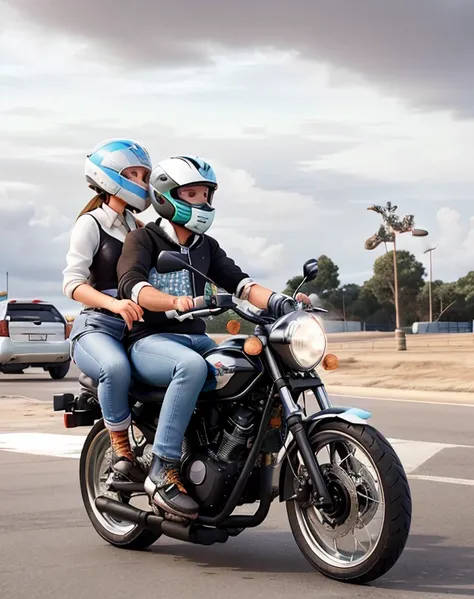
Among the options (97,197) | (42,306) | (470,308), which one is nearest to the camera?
(97,197)

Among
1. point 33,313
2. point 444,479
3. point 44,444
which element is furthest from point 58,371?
point 444,479

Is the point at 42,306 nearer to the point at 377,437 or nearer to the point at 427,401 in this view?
the point at 427,401

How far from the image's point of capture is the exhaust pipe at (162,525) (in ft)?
20.1

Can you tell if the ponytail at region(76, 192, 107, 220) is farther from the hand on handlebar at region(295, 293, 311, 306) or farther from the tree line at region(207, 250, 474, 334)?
the tree line at region(207, 250, 474, 334)

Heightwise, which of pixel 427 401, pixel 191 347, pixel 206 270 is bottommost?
pixel 427 401

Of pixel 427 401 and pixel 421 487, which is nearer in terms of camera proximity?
pixel 421 487

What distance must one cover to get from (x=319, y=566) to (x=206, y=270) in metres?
1.75

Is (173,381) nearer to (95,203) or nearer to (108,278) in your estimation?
(108,278)

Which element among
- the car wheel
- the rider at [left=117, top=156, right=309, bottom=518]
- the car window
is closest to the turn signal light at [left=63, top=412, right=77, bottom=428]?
the rider at [left=117, top=156, right=309, bottom=518]

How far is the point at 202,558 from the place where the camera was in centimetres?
670

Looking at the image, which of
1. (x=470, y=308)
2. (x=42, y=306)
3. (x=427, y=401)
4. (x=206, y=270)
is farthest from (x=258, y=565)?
(x=470, y=308)

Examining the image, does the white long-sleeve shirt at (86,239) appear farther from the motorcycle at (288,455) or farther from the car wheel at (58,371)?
the car wheel at (58,371)

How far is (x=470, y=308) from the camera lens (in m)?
147

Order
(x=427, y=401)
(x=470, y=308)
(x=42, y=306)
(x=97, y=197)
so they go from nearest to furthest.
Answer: (x=97, y=197) → (x=427, y=401) → (x=42, y=306) → (x=470, y=308)
